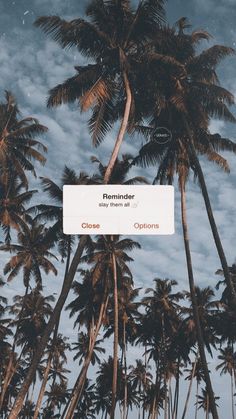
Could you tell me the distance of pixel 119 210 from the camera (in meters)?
5.65

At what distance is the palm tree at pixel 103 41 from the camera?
51.9 feet

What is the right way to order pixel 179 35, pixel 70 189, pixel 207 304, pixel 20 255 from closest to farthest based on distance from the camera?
pixel 70 189, pixel 179 35, pixel 20 255, pixel 207 304

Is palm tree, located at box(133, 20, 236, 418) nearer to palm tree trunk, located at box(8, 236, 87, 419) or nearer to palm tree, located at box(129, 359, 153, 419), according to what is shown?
palm tree trunk, located at box(8, 236, 87, 419)

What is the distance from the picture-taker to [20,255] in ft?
119

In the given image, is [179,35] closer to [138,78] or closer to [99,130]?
[138,78]

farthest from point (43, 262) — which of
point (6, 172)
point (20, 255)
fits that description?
point (6, 172)

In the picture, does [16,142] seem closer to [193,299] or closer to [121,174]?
[121,174]

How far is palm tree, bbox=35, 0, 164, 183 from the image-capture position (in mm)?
15828

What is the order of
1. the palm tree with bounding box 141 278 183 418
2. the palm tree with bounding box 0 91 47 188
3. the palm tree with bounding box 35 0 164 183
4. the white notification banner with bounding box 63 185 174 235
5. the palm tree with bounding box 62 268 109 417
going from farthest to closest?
the palm tree with bounding box 141 278 183 418, the palm tree with bounding box 62 268 109 417, the palm tree with bounding box 0 91 47 188, the palm tree with bounding box 35 0 164 183, the white notification banner with bounding box 63 185 174 235

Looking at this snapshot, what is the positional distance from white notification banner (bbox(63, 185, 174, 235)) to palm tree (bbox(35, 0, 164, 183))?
10.1 metres

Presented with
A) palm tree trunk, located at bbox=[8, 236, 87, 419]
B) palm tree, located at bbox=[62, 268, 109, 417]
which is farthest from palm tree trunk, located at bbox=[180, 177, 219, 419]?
palm tree, located at bbox=[62, 268, 109, 417]

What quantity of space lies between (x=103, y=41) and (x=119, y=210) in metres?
12.1

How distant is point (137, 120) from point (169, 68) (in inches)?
110

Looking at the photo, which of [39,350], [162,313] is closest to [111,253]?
[162,313]
